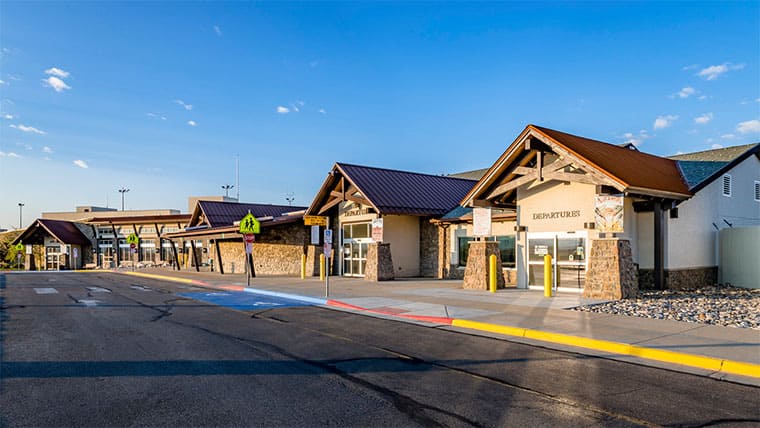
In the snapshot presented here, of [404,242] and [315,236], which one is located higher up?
[315,236]

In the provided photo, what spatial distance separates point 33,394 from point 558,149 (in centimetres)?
1449

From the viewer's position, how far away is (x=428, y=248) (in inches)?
1069

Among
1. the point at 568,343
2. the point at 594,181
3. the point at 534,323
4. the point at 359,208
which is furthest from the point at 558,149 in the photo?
the point at 359,208

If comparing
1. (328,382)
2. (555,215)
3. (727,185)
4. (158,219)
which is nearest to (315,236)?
(555,215)

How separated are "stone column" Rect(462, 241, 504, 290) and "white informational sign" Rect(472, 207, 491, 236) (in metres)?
0.67

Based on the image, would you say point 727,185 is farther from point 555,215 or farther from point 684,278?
point 555,215

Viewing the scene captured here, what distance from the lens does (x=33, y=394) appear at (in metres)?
6.46

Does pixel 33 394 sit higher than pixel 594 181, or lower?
lower

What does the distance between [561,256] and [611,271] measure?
9.69 feet

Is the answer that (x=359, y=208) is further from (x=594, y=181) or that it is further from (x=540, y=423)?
(x=540, y=423)

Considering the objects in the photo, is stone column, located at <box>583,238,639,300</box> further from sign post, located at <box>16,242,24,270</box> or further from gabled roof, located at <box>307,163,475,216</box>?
sign post, located at <box>16,242,24,270</box>

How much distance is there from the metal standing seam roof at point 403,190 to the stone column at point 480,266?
5.95m

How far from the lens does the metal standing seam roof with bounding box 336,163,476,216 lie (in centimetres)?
2548

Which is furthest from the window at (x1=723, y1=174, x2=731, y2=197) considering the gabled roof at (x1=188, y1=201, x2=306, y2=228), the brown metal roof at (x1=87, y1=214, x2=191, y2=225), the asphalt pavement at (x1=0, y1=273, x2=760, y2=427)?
the brown metal roof at (x1=87, y1=214, x2=191, y2=225)
